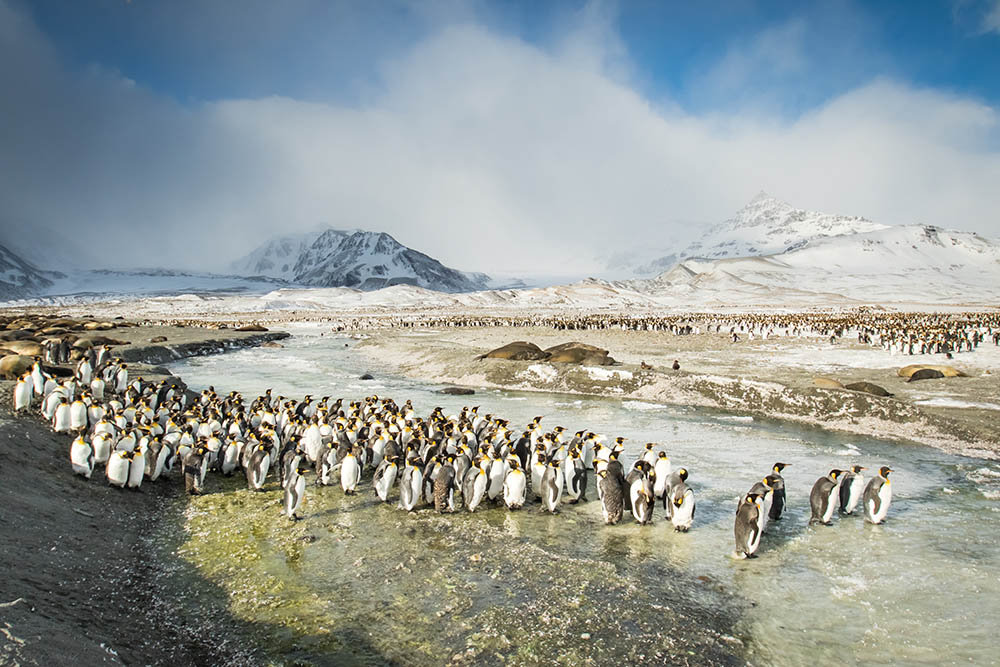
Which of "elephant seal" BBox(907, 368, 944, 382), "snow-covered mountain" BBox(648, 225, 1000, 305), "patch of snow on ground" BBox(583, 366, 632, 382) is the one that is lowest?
"patch of snow on ground" BBox(583, 366, 632, 382)

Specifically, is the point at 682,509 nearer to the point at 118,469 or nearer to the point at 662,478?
the point at 662,478

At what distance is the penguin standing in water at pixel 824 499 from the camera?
29.3ft

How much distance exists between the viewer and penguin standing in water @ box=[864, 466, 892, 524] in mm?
8883

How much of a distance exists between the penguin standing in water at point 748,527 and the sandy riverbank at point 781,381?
867cm

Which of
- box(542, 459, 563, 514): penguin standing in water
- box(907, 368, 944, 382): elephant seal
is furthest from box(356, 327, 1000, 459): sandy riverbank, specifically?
box(542, 459, 563, 514): penguin standing in water

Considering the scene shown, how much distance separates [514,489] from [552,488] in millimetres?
625

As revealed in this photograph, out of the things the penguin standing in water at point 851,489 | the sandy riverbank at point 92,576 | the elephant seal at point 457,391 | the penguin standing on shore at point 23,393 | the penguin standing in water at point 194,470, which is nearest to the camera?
the sandy riverbank at point 92,576

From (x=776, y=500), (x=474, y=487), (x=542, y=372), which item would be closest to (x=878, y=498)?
(x=776, y=500)

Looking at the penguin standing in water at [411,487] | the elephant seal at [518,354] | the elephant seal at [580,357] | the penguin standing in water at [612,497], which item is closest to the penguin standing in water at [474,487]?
the penguin standing in water at [411,487]

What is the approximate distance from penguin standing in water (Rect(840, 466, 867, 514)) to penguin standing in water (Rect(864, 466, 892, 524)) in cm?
27

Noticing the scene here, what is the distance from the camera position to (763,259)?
634 feet

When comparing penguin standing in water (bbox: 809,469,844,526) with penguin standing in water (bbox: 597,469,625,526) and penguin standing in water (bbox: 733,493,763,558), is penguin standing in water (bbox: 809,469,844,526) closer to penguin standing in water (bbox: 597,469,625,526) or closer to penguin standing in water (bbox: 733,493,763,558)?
penguin standing in water (bbox: 733,493,763,558)

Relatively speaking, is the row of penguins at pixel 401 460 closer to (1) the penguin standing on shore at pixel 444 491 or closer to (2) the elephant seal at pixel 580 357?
(1) the penguin standing on shore at pixel 444 491

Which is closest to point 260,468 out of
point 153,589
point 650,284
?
point 153,589
